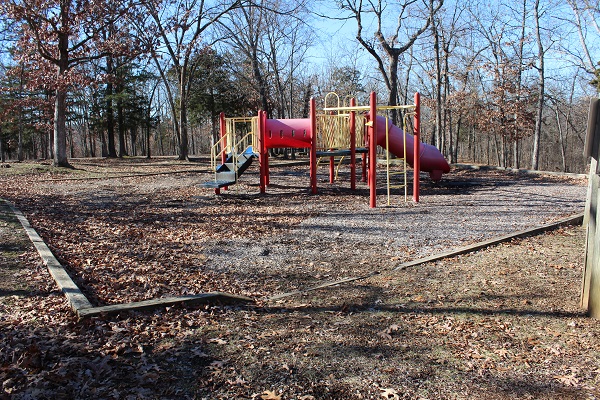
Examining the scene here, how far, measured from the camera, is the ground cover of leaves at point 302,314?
303cm

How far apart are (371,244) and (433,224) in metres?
1.97

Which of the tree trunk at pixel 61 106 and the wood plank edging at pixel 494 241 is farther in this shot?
the tree trunk at pixel 61 106

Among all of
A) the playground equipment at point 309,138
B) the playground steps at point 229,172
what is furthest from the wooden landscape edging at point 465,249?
the playground steps at point 229,172

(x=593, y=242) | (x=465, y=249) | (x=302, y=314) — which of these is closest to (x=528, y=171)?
(x=465, y=249)

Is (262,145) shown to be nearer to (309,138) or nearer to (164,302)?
(309,138)

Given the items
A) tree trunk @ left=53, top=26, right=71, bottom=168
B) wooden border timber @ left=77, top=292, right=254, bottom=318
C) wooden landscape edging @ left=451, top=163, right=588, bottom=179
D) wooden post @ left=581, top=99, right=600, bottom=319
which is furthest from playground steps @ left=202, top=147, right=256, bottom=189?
wooden landscape edging @ left=451, top=163, right=588, bottom=179

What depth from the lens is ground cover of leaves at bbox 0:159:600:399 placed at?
303 cm

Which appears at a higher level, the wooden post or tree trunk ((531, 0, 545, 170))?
tree trunk ((531, 0, 545, 170))

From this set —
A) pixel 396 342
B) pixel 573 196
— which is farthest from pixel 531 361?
pixel 573 196

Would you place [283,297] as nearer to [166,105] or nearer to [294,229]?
[294,229]

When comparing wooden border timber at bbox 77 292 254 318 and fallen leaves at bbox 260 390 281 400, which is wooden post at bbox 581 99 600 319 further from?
wooden border timber at bbox 77 292 254 318

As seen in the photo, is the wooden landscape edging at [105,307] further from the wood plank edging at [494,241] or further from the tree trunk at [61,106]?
the tree trunk at [61,106]

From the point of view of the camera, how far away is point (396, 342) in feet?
12.0

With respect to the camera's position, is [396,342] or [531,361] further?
[396,342]
